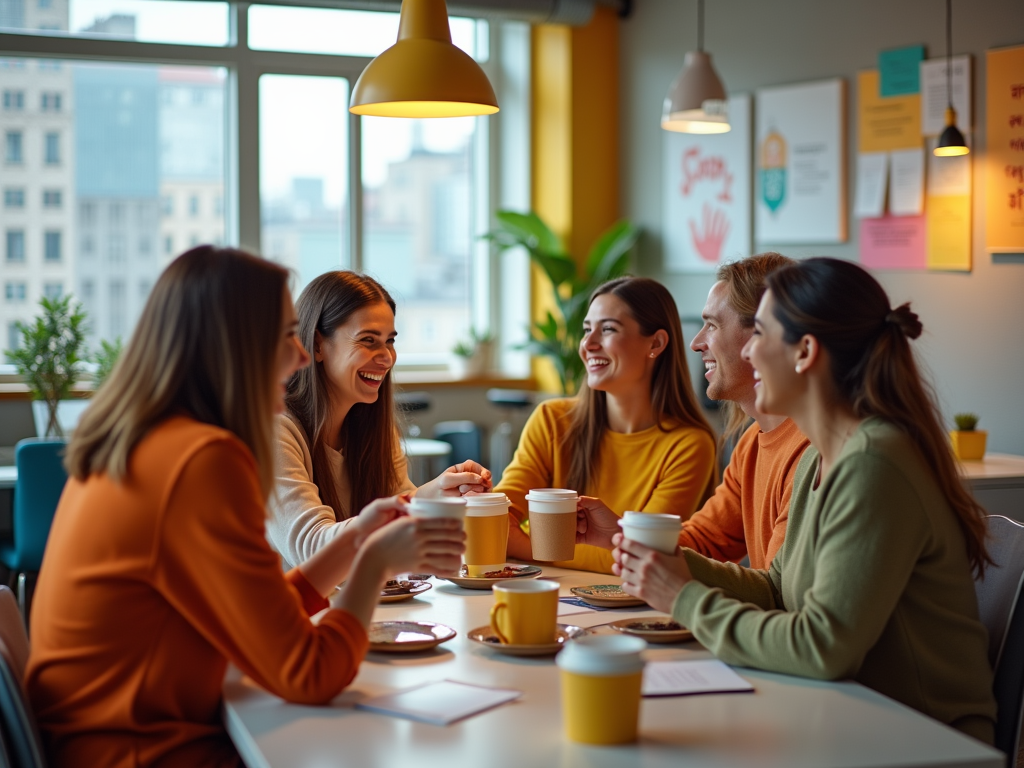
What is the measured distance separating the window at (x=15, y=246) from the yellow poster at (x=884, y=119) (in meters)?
4.33

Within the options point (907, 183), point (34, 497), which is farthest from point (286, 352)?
point (907, 183)

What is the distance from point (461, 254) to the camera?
23.3 feet

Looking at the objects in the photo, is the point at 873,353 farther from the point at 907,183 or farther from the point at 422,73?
the point at 907,183

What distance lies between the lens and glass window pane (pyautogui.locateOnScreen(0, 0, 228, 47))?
5.89 meters

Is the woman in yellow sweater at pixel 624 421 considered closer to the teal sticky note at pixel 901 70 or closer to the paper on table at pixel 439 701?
the paper on table at pixel 439 701

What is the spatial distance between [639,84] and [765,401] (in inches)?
196

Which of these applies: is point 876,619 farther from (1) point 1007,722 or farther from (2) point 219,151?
(2) point 219,151

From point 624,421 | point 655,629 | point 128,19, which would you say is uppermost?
point 128,19

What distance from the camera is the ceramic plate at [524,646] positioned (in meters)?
1.72

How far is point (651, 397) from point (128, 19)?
14.4ft

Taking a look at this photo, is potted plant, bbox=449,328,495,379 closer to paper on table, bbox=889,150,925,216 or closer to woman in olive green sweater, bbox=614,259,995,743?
paper on table, bbox=889,150,925,216

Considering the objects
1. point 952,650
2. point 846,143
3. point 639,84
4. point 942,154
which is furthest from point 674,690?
point 639,84

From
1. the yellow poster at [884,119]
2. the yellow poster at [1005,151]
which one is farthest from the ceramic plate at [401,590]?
the yellow poster at [884,119]

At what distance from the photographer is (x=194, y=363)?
1.59 m
